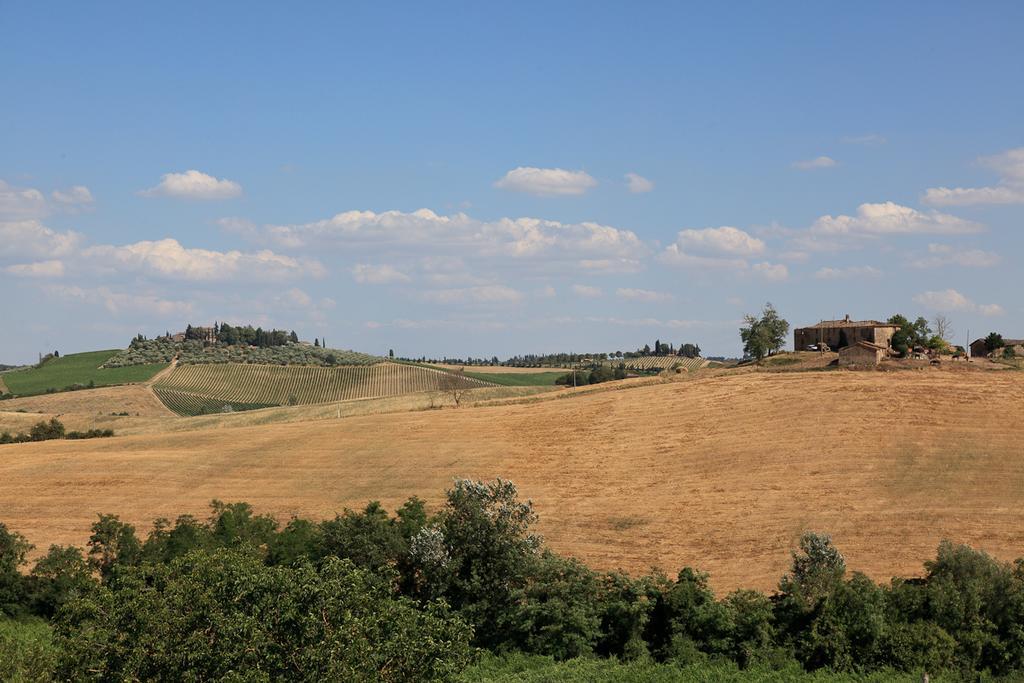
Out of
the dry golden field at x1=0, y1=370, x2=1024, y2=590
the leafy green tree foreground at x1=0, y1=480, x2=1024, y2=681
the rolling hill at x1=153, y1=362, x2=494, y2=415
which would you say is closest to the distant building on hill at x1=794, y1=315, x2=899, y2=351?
the dry golden field at x1=0, y1=370, x2=1024, y2=590

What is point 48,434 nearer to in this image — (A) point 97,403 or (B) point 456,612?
(A) point 97,403

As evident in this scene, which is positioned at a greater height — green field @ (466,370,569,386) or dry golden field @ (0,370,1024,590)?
green field @ (466,370,569,386)

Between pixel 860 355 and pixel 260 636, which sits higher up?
pixel 860 355

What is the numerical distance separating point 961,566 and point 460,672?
2351cm

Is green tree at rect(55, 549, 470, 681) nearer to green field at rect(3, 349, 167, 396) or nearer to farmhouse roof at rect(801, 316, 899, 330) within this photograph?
farmhouse roof at rect(801, 316, 899, 330)

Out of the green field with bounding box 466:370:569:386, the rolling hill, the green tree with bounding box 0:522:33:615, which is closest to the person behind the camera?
the green tree with bounding box 0:522:33:615

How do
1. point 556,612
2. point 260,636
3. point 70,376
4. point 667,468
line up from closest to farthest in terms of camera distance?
point 260,636, point 556,612, point 667,468, point 70,376

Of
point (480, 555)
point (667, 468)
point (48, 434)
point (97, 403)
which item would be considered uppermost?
point (97, 403)

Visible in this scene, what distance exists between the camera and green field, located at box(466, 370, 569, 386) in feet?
535

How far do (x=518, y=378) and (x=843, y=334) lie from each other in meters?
69.9

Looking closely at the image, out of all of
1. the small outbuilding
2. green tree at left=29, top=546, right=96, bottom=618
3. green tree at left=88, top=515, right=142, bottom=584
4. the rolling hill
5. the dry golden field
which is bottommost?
green tree at left=29, top=546, right=96, bottom=618

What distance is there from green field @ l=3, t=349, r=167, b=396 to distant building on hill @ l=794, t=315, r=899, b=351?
329ft

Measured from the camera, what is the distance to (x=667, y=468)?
220 ft

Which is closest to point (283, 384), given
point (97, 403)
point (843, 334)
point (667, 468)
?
point (97, 403)
